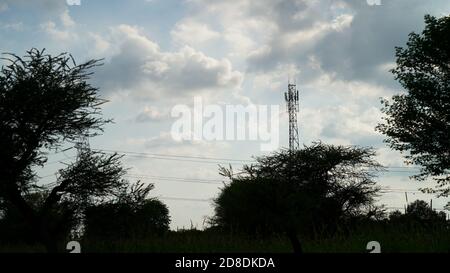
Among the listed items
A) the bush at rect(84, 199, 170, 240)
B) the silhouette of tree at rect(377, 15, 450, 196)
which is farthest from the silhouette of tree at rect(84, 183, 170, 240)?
the silhouette of tree at rect(377, 15, 450, 196)

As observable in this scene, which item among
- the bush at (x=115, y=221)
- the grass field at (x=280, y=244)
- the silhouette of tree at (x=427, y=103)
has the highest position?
the silhouette of tree at (x=427, y=103)

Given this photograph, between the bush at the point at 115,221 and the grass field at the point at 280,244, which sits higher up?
the bush at the point at 115,221

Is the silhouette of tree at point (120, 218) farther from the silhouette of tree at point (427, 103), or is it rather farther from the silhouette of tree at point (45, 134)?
the silhouette of tree at point (427, 103)

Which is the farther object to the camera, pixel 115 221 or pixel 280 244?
pixel 115 221

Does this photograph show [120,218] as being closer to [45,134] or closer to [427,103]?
[45,134]

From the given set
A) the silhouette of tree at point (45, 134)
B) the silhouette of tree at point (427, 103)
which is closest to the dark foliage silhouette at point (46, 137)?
the silhouette of tree at point (45, 134)

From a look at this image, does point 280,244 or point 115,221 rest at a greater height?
point 115,221

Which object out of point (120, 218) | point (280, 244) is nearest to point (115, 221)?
point (120, 218)

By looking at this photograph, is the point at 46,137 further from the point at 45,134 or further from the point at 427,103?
the point at 427,103

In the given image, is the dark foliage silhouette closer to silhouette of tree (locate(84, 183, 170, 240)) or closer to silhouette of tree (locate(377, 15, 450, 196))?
silhouette of tree (locate(84, 183, 170, 240))

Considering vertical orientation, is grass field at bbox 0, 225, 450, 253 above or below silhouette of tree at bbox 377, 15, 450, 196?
below

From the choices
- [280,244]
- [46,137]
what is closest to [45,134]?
[46,137]
